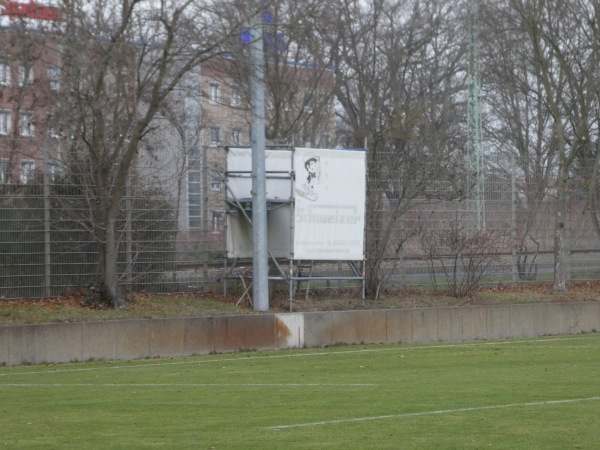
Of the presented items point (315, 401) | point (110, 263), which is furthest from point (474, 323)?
point (315, 401)

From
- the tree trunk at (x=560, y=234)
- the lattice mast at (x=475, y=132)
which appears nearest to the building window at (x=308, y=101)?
the lattice mast at (x=475, y=132)

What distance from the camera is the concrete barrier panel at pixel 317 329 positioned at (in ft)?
78.2

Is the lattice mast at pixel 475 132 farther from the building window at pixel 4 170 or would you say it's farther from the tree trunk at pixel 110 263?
the building window at pixel 4 170

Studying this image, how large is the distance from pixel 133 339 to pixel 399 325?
20.4 ft

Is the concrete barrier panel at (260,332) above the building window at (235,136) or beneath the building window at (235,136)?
beneath

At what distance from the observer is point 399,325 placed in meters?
24.9

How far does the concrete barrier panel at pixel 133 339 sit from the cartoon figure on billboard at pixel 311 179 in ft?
20.3

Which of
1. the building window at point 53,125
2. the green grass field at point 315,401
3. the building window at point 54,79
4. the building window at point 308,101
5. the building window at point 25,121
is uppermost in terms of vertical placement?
the building window at point 308,101

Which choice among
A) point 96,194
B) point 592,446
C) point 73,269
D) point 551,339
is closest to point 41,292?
point 73,269

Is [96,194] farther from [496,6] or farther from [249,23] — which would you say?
[496,6]

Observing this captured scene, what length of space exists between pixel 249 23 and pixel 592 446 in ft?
52.9

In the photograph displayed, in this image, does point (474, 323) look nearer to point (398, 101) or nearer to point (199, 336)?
point (199, 336)

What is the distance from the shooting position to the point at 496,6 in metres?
34.8

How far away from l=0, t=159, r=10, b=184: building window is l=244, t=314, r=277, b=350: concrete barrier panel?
5.88 metres
